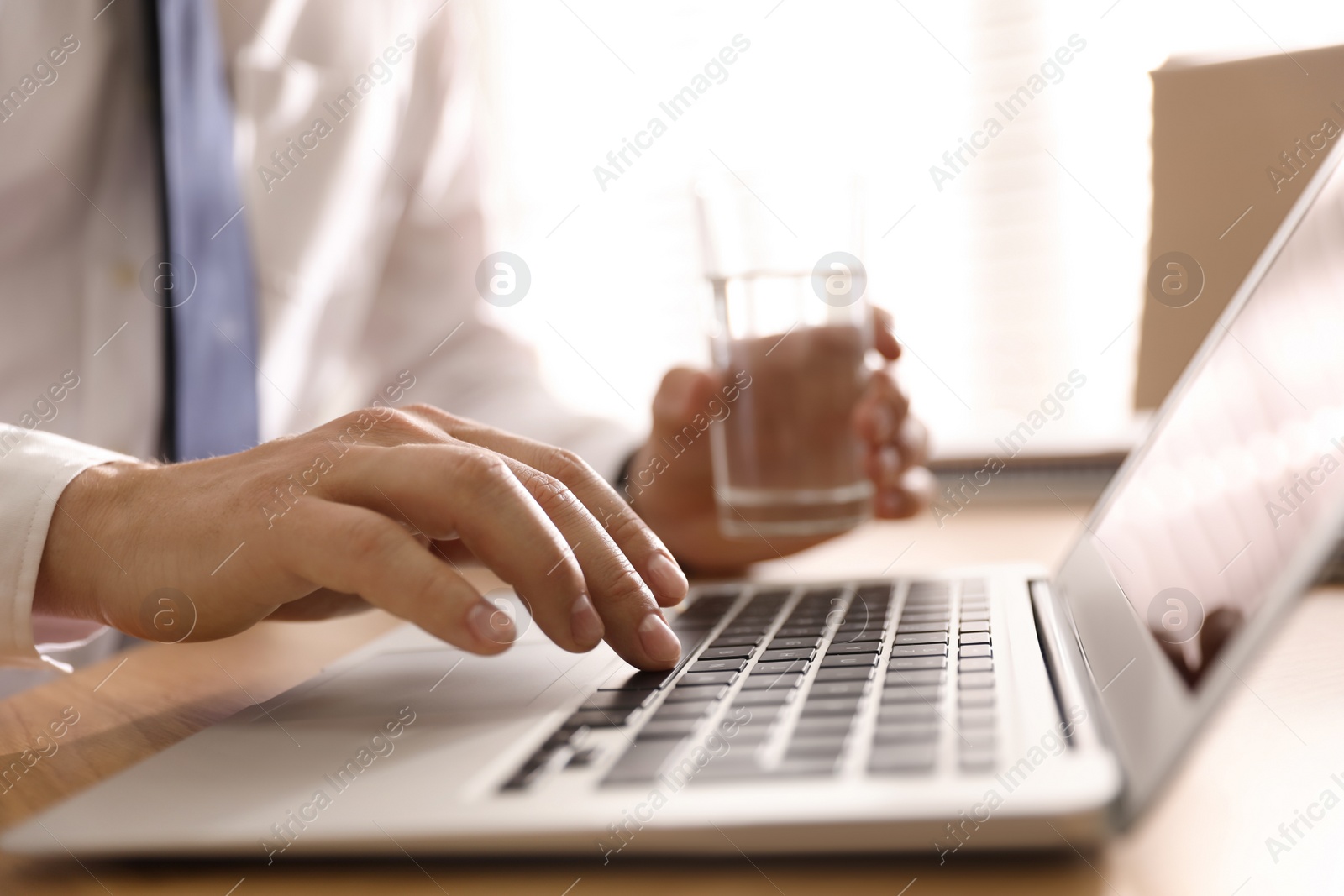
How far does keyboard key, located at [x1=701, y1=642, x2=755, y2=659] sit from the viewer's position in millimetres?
460

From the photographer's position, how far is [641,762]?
0.31m

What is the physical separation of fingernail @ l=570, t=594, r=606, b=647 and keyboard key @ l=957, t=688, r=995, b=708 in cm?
15

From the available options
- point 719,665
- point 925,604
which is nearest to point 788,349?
point 925,604

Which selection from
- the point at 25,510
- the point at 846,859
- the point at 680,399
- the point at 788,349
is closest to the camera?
the point at 846,859

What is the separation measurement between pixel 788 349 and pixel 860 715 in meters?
0.44

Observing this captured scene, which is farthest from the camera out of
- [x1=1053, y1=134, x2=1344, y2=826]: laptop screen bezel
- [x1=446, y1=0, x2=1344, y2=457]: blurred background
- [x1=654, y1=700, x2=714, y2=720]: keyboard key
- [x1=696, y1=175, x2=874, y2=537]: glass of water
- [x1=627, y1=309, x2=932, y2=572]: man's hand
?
[x1=446, y1=0, x2=1344, y2=457]: blurred background

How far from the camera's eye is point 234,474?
1.57ft

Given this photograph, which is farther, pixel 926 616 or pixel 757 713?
pixel 926 616

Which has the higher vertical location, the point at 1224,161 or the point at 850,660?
the point at 1224,161

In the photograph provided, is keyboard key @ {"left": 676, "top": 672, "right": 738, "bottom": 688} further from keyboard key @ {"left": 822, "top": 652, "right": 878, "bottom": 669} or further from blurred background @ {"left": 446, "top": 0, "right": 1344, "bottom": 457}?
blurred background @ {"left": 446, "top": 0, "right": 1344, "bottom": 457}

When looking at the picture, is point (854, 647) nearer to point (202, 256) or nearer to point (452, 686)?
point (452, 686)

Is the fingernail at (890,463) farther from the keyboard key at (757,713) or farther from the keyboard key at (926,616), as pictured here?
the keyboard key at (757,713)

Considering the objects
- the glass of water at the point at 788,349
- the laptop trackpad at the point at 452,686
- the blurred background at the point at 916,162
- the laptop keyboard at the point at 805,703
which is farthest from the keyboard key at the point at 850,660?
the blurred background at the point at 916,162

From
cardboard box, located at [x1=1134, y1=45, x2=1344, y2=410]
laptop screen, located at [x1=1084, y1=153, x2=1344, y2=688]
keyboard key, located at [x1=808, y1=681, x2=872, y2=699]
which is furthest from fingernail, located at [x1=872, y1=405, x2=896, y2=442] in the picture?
keyboard key, located at [x1=808, y1=681, x2=872, y2=699]
